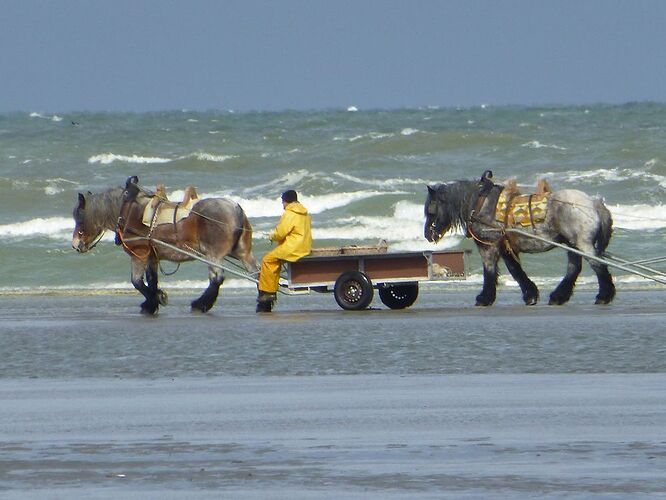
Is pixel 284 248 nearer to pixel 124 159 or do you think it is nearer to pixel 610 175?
pixel 610 175

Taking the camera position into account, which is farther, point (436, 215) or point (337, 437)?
point (436, 215)

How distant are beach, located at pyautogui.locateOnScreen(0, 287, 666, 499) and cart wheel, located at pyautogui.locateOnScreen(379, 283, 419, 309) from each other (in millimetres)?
1739

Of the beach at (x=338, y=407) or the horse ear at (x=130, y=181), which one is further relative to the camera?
the horse ear at (x=130, y=181)

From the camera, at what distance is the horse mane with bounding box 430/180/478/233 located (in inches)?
730

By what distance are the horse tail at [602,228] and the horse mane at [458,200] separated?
133 centimetres

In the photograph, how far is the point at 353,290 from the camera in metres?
17.6

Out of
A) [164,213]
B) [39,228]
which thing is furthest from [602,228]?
[39,228]

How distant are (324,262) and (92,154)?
28722mm

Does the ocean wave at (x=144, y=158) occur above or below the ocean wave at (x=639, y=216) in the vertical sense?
above

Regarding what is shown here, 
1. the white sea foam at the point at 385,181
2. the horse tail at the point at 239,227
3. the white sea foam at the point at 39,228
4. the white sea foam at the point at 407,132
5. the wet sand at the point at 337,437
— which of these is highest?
the white sea foam at the point at 407,132

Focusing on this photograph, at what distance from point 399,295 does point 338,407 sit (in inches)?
354

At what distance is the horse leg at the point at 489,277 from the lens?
60.0ft

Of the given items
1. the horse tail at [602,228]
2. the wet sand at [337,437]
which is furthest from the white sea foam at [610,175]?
the wet sand at [337,437]

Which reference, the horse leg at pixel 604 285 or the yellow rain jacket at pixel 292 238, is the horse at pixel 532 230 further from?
the yellow rain jacket at pixel 292 238
